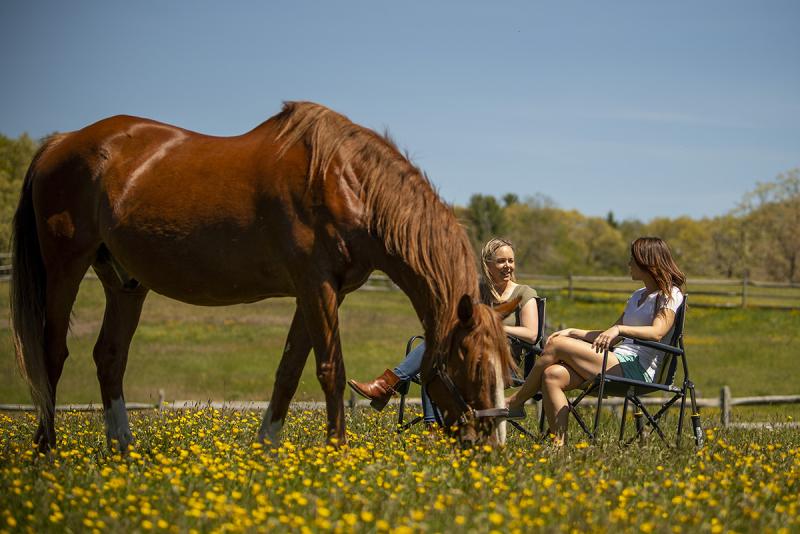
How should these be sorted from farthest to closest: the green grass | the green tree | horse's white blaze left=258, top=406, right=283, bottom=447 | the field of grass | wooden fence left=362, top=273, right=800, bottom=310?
the green tree → wooden fence left=362, top=273, right=800, bottom=310 → the green grass → horse's white blaze left=258, top=406, right=283, bottom=447 → the field of grass

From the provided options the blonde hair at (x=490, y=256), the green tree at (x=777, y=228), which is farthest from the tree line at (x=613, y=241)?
the blonde hair at (x=490, y=256)

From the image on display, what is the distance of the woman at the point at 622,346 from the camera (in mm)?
5473

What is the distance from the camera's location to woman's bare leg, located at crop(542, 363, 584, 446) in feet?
17.9

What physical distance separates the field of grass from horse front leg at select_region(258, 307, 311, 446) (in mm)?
198

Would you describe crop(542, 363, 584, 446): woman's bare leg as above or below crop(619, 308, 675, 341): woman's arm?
below

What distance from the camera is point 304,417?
7.23m

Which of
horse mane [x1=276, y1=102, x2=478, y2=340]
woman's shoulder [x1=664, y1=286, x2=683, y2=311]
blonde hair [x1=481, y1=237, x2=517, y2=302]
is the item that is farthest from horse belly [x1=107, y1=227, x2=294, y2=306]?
woman's shoulder [x1=664, y1=286, x2=683, y2=311]

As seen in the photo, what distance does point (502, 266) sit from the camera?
6102 mm

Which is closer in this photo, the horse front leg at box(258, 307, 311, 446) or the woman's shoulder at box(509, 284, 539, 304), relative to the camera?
the horse front leg at box(258, 307, 311, 446)

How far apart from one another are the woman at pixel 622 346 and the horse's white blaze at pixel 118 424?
2.61m

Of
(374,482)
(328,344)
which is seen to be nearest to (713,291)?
(328,344)

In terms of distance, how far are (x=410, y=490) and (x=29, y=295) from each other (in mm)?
3209

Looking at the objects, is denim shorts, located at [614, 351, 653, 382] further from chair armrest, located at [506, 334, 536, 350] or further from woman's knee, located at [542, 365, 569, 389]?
chair armrest, located at [506, 334, 536, 350]

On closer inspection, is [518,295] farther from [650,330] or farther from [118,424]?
[118,424]
